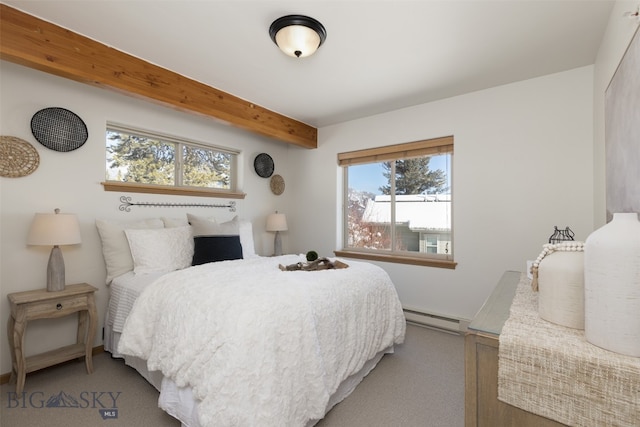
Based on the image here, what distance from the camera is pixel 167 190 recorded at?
9.77 feet

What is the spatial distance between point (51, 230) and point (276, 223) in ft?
7.39

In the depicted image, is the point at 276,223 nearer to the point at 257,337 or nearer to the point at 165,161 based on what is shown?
the point at 165,161

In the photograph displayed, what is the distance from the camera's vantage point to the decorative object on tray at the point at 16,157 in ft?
6.68

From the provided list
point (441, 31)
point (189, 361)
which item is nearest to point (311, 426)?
point (189, 361)

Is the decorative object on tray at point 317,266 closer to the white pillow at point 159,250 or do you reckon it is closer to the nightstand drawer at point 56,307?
the white pillow at point 159,250

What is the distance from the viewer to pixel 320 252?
4.00m

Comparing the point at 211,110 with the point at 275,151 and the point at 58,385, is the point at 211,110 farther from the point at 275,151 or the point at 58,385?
the point at 58,385

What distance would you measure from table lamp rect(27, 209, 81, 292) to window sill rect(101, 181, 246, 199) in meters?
0.54

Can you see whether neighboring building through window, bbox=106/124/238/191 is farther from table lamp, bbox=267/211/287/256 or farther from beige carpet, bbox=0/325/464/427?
beige carpet, bbox=0/325/464/427

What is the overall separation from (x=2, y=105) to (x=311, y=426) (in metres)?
3.04

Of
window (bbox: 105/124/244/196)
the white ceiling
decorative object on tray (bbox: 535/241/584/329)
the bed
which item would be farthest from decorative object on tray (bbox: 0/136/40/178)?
decorative object on tray (bbox: 535/241/584/329)

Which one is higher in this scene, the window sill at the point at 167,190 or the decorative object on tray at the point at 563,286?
the window sill at the point at 167,190

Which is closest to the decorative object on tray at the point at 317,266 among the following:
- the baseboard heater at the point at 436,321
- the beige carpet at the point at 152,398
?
the beige carpet at the point at 152,398

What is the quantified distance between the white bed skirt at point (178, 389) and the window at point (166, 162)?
1.43 m
